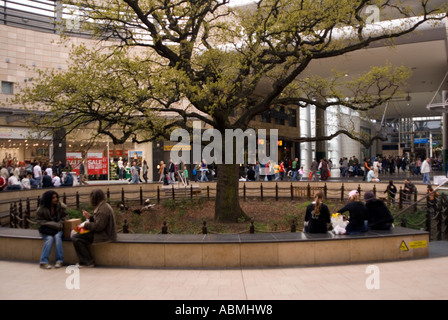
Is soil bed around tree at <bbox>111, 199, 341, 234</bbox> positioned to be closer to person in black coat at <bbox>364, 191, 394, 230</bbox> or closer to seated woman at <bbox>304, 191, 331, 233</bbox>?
seated woman at <bbox>304, 191, 331, 233</bbox>

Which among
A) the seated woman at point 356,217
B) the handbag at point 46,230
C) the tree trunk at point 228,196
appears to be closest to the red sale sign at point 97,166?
the tree trunk at point 228,196

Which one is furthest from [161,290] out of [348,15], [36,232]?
[348,15]

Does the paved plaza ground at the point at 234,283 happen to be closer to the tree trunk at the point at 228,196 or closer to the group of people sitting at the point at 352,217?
the group of people sitting at the point at 352,217

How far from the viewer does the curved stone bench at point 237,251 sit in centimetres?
748

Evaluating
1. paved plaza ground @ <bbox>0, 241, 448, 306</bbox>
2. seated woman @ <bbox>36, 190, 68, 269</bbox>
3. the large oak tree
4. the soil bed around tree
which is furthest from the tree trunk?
seated woman @ <bbox>36, 190, 68, 269</bbox>

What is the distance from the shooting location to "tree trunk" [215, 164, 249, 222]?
13.7m

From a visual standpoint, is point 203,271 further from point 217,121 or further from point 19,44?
point 19,44

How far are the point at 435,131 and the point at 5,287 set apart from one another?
3408 inches

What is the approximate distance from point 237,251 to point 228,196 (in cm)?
630

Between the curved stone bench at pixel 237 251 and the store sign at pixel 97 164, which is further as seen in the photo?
the store sign at pixel 97 164

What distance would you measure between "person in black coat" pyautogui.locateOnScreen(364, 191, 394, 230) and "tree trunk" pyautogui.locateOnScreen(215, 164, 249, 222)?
588 centimetres

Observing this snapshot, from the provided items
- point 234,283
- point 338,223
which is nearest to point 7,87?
point 338,223

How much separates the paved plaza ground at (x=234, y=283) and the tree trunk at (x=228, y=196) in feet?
20.8

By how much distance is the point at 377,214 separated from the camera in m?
8.52
